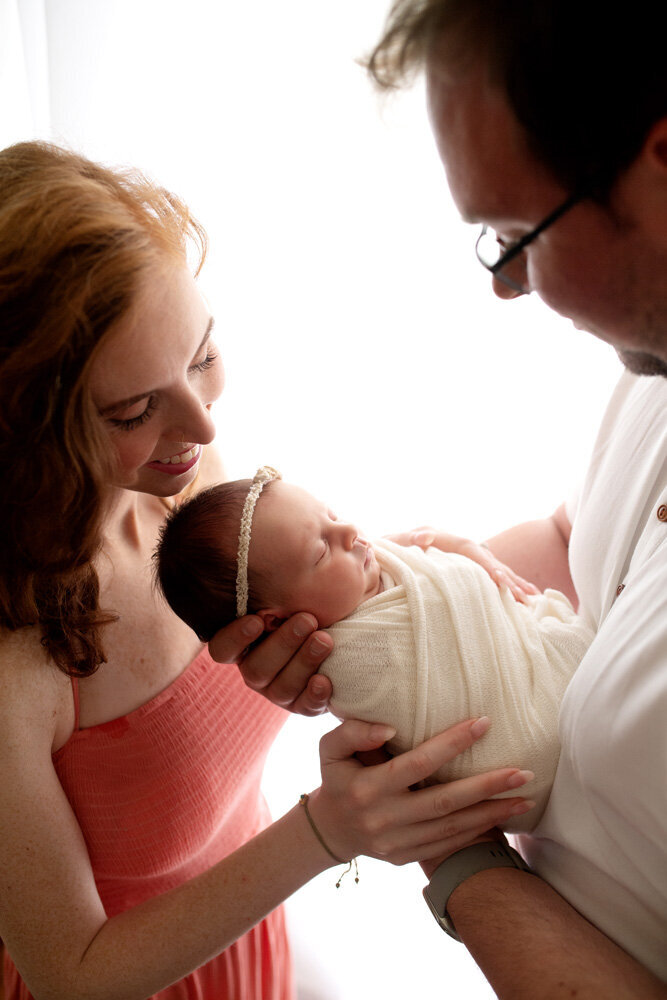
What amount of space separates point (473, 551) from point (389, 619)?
0.27m

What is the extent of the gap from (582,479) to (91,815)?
1060 mm

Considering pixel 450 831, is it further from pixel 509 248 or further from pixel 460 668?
pixel 509 248

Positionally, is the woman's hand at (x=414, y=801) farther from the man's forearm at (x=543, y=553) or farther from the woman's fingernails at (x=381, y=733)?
the man's forearm at (x=543, y=553)

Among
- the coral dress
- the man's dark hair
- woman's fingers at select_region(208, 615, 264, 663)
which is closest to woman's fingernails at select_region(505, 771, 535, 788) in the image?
woman's fingers at select_region(208, 615, 264, 663)

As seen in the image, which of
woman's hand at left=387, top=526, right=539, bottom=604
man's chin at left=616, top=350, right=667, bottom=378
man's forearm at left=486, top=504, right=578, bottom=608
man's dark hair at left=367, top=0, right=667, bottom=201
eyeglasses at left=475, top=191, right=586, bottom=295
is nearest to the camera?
man's dark hair at left=367, top=0, right=667, bottom=201

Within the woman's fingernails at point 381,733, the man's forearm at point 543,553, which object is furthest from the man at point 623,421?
the man's forearm at point 543,553

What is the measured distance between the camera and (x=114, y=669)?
1395 millimetres

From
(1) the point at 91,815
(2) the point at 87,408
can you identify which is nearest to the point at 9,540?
(2) the point at 87,408

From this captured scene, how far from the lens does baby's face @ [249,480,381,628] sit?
133 centimetres

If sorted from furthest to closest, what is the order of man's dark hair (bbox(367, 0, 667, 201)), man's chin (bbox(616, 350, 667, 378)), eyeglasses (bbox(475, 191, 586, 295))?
man's chin (bbox(616, 350, 667, 378))
eyeglasses (bbox(475, 191, 586, 295))
man's dark hair (bbox(367, 0, 667, 201))

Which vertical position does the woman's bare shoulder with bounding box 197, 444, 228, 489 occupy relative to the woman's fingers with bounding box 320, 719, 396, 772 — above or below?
above

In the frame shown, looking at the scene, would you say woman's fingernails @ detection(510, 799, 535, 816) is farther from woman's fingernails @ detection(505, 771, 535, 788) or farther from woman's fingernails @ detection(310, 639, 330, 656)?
woman's fingernails @ detection(310, 639, 330, 656)

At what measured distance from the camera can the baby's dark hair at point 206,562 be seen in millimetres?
1313

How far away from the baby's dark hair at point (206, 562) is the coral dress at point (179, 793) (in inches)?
7.9
